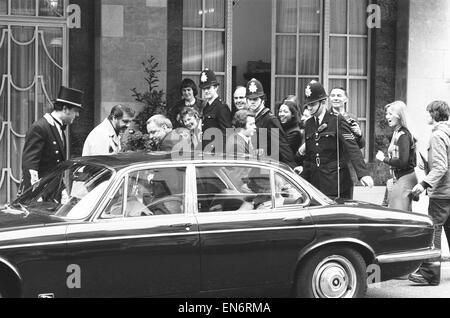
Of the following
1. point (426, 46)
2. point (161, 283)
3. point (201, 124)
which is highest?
point (426, 46)

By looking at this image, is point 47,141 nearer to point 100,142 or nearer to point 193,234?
point 100,142

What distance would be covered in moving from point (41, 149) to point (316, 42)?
6.77 meters

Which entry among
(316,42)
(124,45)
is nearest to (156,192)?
(124,45)

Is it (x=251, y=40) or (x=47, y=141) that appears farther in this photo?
(x=251, y=40)

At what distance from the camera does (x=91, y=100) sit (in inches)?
498

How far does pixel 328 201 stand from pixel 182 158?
1.42m

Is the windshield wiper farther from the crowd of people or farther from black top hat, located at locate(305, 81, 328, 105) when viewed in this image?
black top hat, located at locate(305, 81, 328, 105)

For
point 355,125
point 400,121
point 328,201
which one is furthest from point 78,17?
point 328,201

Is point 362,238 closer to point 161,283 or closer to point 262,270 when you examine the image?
point 262,270

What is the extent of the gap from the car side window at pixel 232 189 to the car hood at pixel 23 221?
4.02 feet

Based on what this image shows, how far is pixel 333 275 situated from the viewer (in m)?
6.92

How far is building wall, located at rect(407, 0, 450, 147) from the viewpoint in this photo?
13.6 metres

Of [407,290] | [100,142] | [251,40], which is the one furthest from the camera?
[251,40]

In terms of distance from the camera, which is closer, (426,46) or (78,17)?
(78,17)
